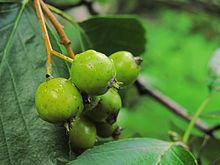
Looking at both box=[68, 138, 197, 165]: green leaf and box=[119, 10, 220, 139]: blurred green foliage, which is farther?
box=[119, 10, 220, 139]: blurred green foliage

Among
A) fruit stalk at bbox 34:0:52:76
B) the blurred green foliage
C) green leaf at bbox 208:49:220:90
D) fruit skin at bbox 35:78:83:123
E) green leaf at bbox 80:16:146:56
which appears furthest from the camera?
the blurred green foliage

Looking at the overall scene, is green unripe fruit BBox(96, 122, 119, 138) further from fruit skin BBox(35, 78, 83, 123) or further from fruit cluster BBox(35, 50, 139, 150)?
fruit skin BBox(35, 78, 83, 123)

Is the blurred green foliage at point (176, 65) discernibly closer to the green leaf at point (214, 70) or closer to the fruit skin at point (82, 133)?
the green leaf at point (214, 70)

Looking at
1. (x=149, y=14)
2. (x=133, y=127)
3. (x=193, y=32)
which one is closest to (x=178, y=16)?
(x=193, y=32)

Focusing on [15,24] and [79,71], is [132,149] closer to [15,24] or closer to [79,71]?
[79,71]

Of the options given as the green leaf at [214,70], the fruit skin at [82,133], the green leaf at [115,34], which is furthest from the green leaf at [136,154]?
the green leaf at [214,70]

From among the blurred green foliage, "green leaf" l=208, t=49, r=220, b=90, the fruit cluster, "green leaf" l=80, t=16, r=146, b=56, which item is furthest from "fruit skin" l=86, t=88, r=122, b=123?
the blurred green foliage
